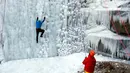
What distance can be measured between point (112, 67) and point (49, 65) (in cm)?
303

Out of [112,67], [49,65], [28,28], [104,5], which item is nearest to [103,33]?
[104,5]

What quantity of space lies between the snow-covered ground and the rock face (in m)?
0.84

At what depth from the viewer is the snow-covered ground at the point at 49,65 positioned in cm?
1249

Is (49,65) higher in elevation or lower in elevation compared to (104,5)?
lower

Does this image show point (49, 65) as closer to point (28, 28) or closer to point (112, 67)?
point (28, 28)

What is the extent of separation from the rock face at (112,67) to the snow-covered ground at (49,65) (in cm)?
84

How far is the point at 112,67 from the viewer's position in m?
11.8

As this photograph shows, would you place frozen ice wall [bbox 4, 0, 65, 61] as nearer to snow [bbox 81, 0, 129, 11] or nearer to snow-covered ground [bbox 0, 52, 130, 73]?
snow-covered ground [bbox 0, 52, 130, 73]

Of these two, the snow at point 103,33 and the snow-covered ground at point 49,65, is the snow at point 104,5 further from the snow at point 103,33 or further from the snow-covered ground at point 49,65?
the snow-covered ground at point 49,65

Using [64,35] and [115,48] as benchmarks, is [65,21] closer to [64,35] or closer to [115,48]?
[64,35]

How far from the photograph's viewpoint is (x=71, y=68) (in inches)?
495

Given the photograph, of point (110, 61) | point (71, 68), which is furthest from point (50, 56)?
point (110, 61)

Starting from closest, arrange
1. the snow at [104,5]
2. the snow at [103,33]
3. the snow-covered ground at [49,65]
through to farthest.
→ 1. the snow-covered ground at [49,65]
2. the snow at [103,33]
3. the snow at [104,5]

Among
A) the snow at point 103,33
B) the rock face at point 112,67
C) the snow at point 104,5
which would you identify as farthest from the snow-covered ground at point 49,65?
the snow at point 104,5
